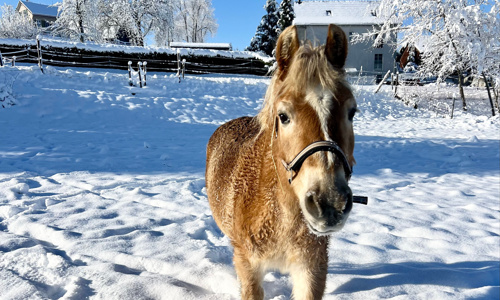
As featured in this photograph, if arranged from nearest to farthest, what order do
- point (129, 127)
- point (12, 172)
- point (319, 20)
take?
point (12, 172), point (129, 127), point (319, 20)

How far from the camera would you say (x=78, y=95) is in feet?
39.4

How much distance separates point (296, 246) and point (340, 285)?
1258 millimetres

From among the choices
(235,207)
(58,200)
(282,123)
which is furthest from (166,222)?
(282,123)

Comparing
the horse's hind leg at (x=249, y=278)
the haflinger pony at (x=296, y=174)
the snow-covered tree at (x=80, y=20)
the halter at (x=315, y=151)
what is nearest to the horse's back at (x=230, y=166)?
the haflinger pony at (x=296, y=174)

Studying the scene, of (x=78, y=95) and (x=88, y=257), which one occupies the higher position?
(x=78, y=95)

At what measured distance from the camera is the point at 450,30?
50.1 ft

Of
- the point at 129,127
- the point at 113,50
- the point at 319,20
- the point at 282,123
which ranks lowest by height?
the point at 129,127

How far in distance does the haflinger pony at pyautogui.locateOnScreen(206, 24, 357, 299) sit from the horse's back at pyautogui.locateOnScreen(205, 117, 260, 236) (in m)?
0.01

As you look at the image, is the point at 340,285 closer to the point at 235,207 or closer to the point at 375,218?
the point at 235,207

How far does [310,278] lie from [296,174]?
85 centimetres

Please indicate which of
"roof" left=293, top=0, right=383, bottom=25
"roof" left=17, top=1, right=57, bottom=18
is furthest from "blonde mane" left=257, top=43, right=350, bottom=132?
"roof" left=17, top=1, right=57, bottom=18

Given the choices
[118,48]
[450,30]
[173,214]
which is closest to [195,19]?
[118,48]

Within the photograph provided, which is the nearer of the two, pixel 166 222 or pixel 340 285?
pixel 340 285

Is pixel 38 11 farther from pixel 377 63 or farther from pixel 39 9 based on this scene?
pixel 377 63
